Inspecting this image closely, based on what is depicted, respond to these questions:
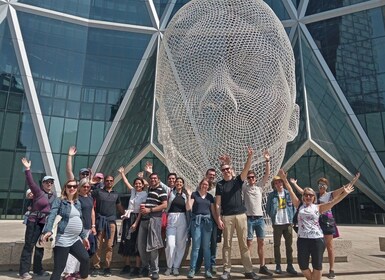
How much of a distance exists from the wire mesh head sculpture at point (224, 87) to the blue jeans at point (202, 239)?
102 inches

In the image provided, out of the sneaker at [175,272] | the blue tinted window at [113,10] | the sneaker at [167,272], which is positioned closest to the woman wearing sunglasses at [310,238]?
the sneaker at [175,272]

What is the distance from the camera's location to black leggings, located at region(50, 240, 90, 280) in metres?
4.52

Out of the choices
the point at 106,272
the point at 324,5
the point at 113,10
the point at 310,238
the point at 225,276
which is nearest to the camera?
the point at 310,238

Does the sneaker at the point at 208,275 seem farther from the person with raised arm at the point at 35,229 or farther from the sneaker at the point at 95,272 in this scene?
the person with raised arm at the point at 35,229

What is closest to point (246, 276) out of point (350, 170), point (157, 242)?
point (157, 242)

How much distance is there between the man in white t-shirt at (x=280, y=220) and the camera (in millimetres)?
6367

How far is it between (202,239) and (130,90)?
2274 centimetres

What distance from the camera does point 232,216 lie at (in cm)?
583

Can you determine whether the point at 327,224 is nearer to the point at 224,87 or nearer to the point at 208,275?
the point at 208,275

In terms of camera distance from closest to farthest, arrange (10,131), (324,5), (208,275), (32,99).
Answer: (208,275)
(10,131)
(32,99)
(324,5)

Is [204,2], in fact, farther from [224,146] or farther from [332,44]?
[332,44]

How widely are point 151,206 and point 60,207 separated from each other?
1.72 meters

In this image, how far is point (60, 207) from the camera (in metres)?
4.68

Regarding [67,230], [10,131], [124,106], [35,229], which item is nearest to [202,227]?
[67,230]
